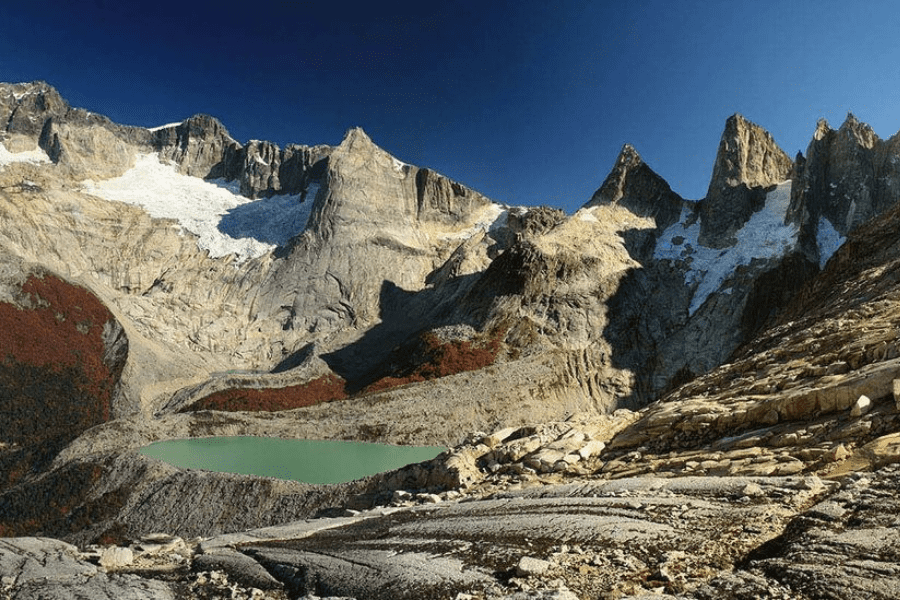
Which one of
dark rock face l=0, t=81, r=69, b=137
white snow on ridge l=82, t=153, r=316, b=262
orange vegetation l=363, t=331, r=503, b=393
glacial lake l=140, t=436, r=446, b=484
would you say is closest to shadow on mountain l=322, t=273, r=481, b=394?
orange vegetation l=363, t=331, r=503, b=393

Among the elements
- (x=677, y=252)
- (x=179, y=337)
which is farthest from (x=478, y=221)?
(x=179, y=337)

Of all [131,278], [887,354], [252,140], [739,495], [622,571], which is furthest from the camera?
[252,140]

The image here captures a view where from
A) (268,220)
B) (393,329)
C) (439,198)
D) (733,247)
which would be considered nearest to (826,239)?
(733,247)

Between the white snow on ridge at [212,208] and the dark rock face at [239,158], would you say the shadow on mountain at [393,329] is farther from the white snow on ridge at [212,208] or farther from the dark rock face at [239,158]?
the dark rock face at [239,158]

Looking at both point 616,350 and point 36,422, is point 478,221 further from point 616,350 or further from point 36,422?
point 36,422

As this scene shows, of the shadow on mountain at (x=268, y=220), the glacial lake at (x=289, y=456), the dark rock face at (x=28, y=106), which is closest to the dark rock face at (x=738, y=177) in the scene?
the glacial lake at (x=289, y=456)

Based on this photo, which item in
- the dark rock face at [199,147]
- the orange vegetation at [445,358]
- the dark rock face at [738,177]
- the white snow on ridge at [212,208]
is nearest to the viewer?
the orange vegetation at [445,358]
